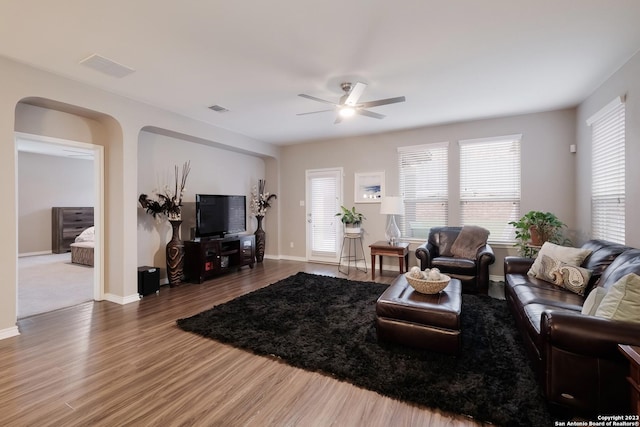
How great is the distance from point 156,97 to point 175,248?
7.26 feet

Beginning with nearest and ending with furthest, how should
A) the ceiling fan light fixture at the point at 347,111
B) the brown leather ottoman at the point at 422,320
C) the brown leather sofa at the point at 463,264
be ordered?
the brown leather ottoman at the point at 422,320, the ceiling fan light fixture at the point at 347,111, the brown leather sofa at the point at 463,264

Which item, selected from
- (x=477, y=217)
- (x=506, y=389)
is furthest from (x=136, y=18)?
(x=477, y=217)

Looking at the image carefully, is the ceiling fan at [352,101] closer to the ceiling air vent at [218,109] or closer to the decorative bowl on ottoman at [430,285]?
the ceiling air vent at [218,109]

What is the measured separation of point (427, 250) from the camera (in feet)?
14.2

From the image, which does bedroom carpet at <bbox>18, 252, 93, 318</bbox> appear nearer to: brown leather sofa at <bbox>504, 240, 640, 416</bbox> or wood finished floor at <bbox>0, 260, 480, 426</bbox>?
wood finished floor at <bbox>0, 260, 480, 426</bbox>

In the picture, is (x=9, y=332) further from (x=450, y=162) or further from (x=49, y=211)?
(x=49, y=211)

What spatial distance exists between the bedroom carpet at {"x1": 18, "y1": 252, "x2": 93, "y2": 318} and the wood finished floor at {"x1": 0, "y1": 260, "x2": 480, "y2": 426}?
0.64 m

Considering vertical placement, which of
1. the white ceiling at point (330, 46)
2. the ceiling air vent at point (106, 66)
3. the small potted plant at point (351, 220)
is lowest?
the small potted plant at point (351, 220)

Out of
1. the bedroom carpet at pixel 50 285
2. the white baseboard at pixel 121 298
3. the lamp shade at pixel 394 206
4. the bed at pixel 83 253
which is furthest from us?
the bed at pixel 83 253

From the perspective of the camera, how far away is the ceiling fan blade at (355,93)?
2947mm

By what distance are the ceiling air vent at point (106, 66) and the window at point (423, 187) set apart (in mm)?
4396

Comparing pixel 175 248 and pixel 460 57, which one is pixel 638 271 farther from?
pixel 175 248

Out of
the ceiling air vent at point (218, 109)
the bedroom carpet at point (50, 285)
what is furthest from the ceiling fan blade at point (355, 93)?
the bedroom carpet at point (50, 285)

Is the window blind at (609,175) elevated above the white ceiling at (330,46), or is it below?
below
